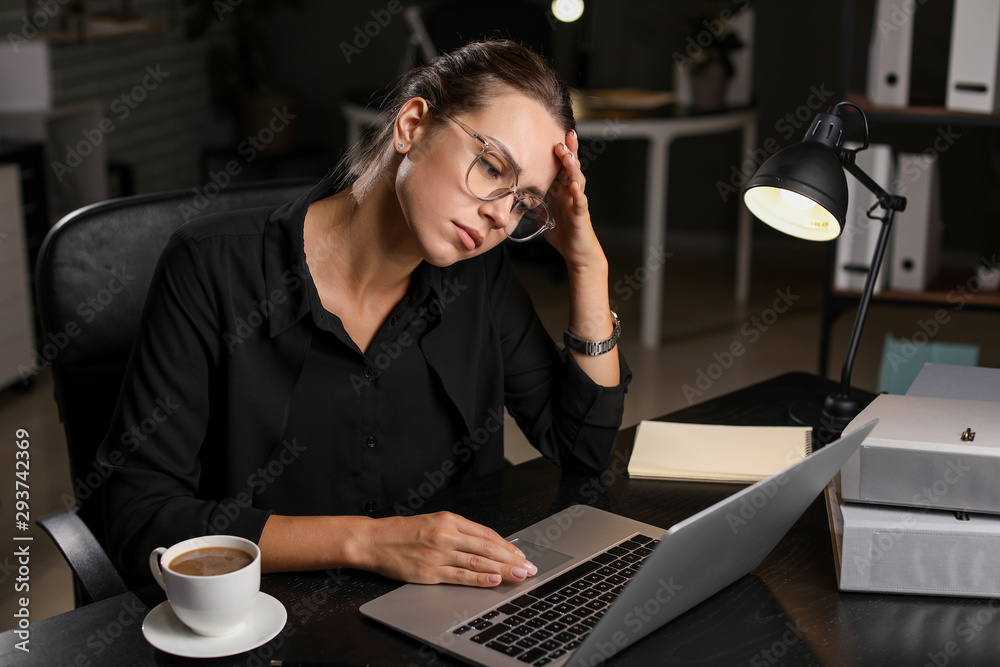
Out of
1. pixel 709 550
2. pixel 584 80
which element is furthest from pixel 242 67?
pixel 709 550

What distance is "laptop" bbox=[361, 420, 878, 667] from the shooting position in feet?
2.68

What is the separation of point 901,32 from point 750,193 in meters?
1.63

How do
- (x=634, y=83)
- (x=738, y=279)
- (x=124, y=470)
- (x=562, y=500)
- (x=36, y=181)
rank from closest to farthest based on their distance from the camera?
(x=124, y=470) < (x=562, y=500) < (x=36, y=181) < (x=738, y=279) < (x=634, y=83)

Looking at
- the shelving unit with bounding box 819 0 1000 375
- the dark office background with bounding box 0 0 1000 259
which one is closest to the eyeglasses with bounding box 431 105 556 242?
the shelving unit with bounding box 819 0 1000 375

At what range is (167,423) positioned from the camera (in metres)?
1.12

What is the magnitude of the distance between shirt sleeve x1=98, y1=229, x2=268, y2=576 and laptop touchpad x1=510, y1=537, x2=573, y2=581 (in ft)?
0.88

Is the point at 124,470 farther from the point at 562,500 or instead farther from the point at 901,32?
the point at 901,32

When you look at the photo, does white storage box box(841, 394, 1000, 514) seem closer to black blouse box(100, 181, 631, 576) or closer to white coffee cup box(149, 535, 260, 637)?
black blouse box(100, 181, 631, 576)

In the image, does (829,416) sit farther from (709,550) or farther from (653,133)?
(653,133)

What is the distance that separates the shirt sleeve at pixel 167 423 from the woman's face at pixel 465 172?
0.26 m

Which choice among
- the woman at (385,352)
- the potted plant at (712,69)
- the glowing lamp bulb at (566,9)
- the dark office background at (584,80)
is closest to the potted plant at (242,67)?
the dark office background at (584,80)

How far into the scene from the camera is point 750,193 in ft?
4.56

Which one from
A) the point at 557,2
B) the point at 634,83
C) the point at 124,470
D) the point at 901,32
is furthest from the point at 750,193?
the point at 634,83

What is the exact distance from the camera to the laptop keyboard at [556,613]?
88 centimetres
